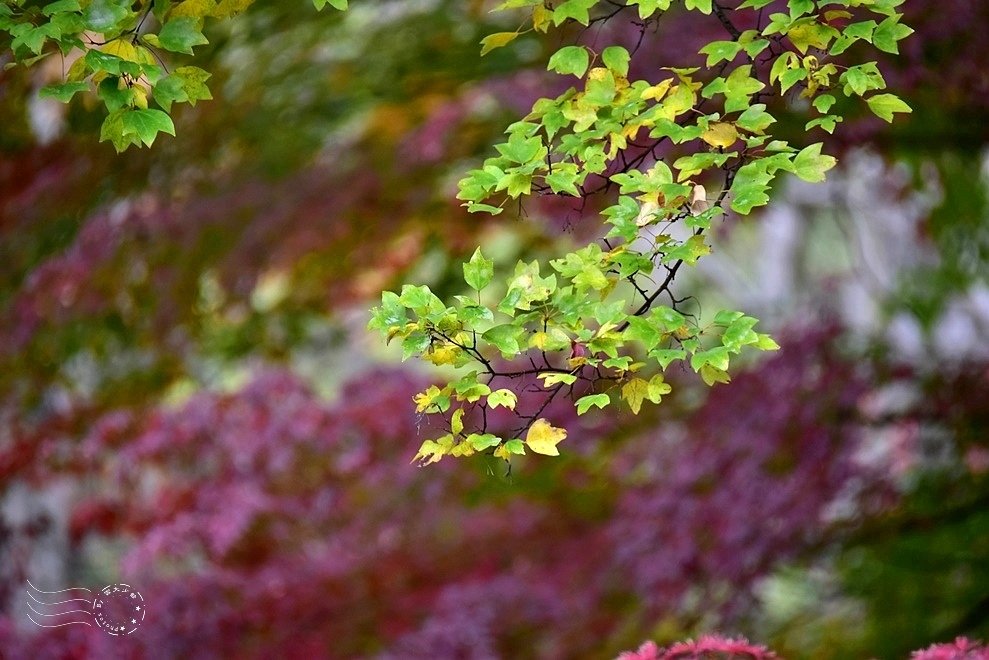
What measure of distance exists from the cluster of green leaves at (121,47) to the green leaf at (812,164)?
560 mm

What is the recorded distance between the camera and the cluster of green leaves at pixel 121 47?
118 centimetres

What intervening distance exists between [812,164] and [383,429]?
230 cm

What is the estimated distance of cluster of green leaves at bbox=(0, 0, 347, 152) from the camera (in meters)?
1.18

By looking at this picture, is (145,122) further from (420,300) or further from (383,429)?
(383,429)

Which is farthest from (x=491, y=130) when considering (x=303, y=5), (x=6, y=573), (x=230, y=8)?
(x=230, y=8)

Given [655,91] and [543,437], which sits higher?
[655,91]

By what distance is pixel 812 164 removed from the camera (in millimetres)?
1215

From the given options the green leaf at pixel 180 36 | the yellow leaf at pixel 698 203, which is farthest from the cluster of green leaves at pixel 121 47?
the yellow leaf at pixel 698 203

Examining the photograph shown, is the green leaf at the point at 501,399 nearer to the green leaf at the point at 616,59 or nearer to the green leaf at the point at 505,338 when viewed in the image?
the green leaf at the point at 505,338

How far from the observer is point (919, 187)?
15.5ft

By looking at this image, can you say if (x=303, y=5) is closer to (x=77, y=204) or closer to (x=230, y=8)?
(x=77, y=204)
